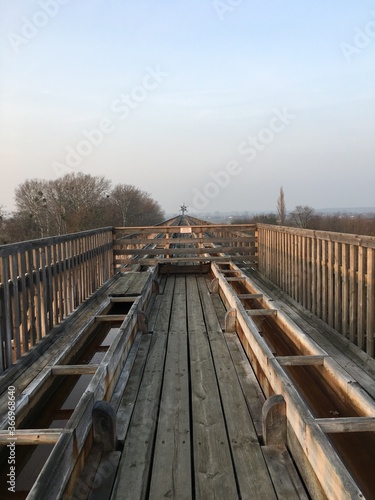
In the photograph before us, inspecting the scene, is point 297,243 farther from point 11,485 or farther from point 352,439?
point 11,485

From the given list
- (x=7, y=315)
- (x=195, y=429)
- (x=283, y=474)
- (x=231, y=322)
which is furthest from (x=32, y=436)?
(x=231, y=322)

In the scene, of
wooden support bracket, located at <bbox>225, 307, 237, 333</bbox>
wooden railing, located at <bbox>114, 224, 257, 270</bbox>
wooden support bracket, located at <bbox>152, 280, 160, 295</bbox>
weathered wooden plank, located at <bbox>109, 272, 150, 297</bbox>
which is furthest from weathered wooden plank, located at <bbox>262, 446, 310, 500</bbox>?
wooden railing, located at <bbox>114, 224, 257, 270</bbox>

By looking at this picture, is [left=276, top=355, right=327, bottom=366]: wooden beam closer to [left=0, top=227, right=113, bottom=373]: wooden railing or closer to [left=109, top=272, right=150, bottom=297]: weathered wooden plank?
[left=0, top=227, right=113, bottom=373]: wooden railing

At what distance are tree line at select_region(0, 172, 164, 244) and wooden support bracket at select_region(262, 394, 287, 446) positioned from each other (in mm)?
32991

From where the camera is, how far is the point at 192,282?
6.98 meters

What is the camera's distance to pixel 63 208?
131 feet

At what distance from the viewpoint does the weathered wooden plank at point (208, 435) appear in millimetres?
1741

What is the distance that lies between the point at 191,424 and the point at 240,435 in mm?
300

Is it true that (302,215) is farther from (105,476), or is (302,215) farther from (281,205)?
(105,476)

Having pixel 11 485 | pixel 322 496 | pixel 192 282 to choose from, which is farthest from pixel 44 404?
pixel 192 282

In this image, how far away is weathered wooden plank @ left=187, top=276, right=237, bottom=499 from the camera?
1741mm

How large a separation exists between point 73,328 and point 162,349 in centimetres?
125

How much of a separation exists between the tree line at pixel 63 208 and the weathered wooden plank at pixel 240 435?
3201 centimetres

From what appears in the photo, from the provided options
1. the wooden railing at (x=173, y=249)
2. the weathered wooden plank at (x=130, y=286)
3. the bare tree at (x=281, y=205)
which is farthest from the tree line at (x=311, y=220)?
the weathered wooden plank at (x=130, y=286)
